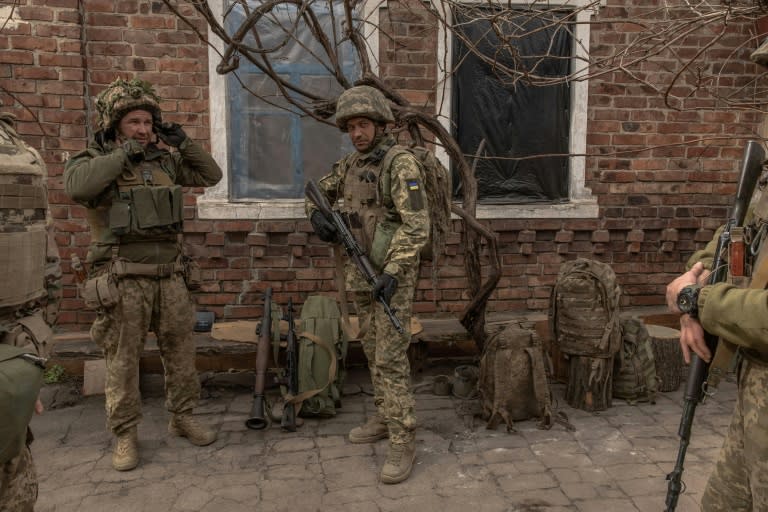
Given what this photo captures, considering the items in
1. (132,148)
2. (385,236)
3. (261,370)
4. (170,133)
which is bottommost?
(261,370)

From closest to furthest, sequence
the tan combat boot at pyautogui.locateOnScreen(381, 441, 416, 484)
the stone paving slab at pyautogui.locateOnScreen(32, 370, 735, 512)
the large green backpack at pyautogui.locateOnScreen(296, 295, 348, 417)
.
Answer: the stone paving slab at pyautogui.locateOnScreen(32, 370, 735, 512) → the tan combat boot at pyautogui.locateOnScreen(381, 441, 416, 484) → the large green backpack at pyautogui.locateOnScreen(296, 295, 348, 417)

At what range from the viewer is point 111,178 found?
3.30 metres

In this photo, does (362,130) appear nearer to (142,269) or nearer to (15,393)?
(142,269)

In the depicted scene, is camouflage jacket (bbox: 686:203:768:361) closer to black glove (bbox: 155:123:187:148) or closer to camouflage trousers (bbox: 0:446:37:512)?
camouflage trousers (bbox: 0:446:37:512)

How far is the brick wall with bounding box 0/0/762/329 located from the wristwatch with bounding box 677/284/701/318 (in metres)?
2.69

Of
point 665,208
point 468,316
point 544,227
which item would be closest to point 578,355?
point 468,316

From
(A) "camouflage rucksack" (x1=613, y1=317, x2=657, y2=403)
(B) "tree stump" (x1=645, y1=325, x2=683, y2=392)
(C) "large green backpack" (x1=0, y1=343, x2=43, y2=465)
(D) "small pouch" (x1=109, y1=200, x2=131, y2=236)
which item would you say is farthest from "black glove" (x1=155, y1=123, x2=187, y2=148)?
(B) "tree stump" (x1=645, y1=325, x2=683, y2=392)

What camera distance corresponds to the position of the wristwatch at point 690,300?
1.96 meters

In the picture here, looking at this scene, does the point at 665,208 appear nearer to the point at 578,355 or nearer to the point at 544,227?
the point at 544,227

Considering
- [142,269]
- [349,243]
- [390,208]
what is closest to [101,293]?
[142,269]

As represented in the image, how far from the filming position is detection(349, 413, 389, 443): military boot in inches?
150

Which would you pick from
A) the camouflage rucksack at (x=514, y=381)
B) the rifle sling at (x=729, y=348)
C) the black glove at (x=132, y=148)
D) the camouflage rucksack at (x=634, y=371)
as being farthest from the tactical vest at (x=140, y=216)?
the camouflage rucksack at (x=634, y=371)

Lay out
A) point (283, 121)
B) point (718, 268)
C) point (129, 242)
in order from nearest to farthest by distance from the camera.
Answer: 1. point (718, 268)
2. point (129, 242)
3. point (283, 121)

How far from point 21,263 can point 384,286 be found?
180 centimetres
